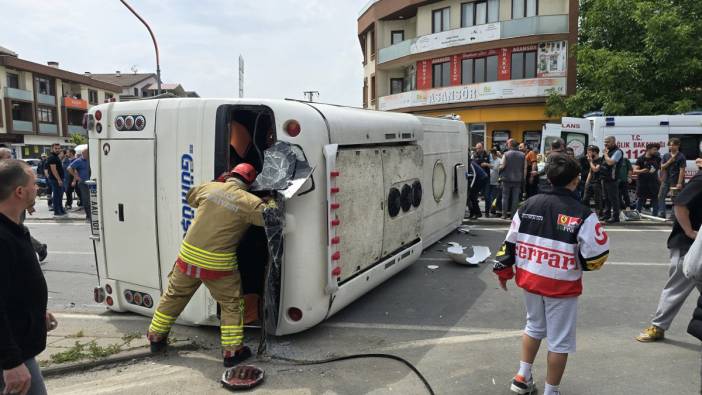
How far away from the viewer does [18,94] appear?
45719mm

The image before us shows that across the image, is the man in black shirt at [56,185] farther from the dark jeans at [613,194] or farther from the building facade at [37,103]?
the building facade at [37,103]

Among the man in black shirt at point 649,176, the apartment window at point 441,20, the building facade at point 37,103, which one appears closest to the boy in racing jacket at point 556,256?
the man in black shirt at point 649,176

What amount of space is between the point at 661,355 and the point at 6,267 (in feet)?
15.4

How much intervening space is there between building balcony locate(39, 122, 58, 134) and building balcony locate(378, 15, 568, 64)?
120ft

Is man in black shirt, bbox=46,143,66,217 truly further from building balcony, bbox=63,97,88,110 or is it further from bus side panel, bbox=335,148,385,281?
building balcony, bbox=63,97,88,110

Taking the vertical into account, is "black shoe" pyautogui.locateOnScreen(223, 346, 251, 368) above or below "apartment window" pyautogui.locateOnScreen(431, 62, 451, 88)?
below

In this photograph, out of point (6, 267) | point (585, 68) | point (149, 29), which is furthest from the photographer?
point (585, 68)

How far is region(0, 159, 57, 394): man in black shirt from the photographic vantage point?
215cm

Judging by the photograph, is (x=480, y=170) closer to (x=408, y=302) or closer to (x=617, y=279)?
(x=617, y=279)

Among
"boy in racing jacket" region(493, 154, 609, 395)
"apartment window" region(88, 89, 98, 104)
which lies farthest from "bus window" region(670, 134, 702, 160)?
"apartment window" region(88, 89, 98, 104)

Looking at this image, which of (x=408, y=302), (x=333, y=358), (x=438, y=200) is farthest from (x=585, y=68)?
(x=333, y=358)

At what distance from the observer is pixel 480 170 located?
39.3 ft

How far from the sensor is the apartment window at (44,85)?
4922 centimetres

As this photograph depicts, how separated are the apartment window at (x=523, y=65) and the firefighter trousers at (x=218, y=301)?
26089mm
